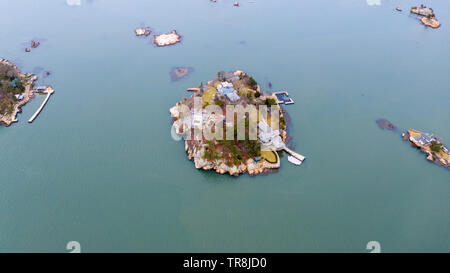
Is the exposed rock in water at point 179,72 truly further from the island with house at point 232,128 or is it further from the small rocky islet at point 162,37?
the small rocky islet at point 162,37

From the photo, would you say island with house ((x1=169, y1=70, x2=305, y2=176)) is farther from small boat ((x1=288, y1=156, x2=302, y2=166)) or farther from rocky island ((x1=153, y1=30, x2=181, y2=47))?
rocky island ((x1=153, y1=30, x2=181, y2=47))

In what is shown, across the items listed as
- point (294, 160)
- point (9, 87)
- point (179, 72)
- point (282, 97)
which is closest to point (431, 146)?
point (294, 160)

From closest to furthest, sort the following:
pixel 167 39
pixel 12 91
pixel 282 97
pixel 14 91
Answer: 1. pixel 12 91
2. pixel 14 91
3. pixel 282 97
4. pixel 167 39

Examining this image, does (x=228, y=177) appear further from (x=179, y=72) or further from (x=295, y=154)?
(x=179, y=72)

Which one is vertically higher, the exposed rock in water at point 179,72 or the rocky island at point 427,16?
the rocky island at point 427,16

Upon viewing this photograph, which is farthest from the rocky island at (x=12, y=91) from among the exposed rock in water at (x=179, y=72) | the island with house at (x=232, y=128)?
the island with house at (x=232, y=128)

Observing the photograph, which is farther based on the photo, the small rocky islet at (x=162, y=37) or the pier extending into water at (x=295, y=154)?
the small rocky islet at (x=162, y=37)
